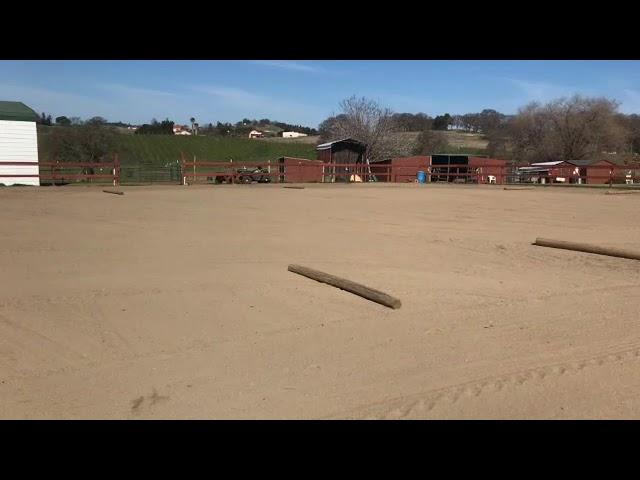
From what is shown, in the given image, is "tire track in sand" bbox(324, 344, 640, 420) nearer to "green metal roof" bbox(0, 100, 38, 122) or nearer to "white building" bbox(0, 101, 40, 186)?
"white building" bbox(0, 101, 40, 186)

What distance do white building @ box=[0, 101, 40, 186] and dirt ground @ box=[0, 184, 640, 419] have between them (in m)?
21.1

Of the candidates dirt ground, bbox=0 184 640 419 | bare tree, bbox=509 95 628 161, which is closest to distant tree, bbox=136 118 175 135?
bare tree, bbox=509 95 628 161

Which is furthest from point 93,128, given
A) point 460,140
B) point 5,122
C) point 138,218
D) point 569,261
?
point 460,140

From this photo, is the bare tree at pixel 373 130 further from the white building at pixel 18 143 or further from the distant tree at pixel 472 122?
the distant tree at pixel 472 122

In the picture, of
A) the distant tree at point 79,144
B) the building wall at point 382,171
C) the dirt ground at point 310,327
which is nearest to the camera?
the dirt ground at point 310,327

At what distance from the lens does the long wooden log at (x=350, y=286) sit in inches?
245

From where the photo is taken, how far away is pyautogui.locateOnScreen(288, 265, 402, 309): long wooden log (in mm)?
6215

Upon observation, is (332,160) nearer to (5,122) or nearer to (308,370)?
(5,122)

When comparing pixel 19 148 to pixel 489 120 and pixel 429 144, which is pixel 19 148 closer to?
pixel 429 144

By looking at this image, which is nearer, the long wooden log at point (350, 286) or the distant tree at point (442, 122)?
the long wooden log at point (350, 286)

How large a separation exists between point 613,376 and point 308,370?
7.90 ft

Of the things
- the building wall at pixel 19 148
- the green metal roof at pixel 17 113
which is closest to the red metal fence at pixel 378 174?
the building wall at pixel 19 148
